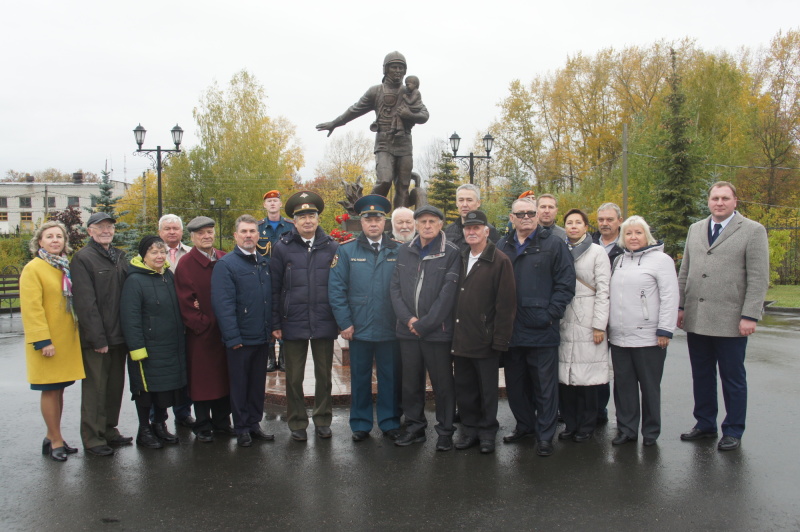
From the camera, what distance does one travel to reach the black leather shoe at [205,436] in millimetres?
5297

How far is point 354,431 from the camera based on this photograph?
17.3 feet

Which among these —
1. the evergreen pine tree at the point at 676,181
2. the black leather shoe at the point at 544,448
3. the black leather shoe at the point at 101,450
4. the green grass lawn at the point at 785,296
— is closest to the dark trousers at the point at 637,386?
the black leather shoe at the point at 544,448

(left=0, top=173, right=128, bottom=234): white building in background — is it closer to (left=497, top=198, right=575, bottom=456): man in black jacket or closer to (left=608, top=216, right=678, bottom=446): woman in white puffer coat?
(left=497, top=198, right=575, bottom=456): man in black jacket

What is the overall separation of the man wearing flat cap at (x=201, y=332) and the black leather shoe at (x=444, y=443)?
1.92 metres

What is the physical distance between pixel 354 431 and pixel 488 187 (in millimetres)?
42332

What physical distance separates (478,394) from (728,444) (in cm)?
202

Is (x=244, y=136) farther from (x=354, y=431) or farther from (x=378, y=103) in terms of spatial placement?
(x=354, y=431)

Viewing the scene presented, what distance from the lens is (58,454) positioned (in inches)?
190

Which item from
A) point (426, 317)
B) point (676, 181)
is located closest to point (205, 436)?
point (426, 317)

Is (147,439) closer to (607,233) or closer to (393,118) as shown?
(607,233)

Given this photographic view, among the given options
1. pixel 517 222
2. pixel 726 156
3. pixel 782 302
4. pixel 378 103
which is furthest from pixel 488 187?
pixel 517 222

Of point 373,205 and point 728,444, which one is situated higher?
point 373,205

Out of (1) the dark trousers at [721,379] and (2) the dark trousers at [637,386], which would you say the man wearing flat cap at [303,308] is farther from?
(1) the dark trousers at [721,379]

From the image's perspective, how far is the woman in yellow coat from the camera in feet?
15.5
